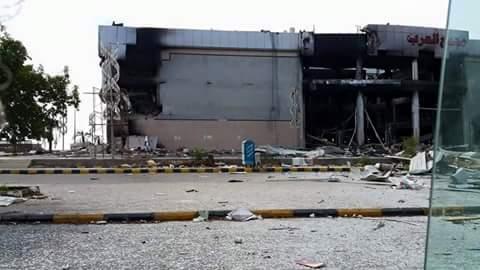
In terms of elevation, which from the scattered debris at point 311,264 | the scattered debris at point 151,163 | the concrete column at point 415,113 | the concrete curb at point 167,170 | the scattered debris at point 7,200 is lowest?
the concrete curb at point 167,170

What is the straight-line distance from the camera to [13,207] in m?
9.15

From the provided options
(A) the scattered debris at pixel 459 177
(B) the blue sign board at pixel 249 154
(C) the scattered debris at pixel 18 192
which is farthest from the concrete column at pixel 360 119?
(A) the scattered debris at pixel 459 177

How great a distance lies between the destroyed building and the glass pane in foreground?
1421 inches

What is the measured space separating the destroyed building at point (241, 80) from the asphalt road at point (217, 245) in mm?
31976

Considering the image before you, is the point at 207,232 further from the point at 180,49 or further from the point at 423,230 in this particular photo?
the point at 180,49

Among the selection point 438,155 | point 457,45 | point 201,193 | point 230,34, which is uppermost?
point 230,34

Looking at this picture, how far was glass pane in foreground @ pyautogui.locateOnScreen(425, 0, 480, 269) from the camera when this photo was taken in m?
3.29

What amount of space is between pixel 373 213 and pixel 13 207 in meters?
6.36

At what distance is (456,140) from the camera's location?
3.36 meters

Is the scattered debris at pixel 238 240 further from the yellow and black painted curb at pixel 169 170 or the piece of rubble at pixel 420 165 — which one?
the yellow and black painted curb at pixel 169 170

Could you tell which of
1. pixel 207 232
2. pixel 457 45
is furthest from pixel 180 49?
pixel 457 45

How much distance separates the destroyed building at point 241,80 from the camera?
3941cm

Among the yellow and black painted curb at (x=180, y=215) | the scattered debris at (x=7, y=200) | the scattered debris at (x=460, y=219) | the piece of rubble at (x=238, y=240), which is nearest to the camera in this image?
the scattered debris at (x=460, y=219)

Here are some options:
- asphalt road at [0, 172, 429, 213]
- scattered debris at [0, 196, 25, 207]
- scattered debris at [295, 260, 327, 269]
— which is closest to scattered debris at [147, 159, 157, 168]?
asphalt road at [0, 172, 429, 213]
